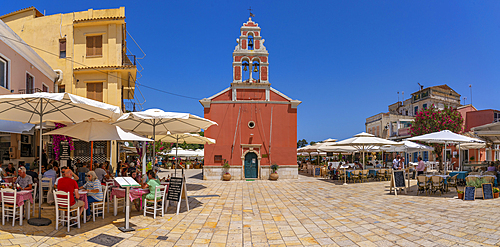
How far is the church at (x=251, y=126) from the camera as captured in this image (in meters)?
18.7

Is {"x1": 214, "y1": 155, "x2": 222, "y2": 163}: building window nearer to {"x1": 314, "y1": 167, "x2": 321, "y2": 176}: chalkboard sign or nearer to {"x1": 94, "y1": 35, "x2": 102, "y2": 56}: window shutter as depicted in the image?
{"x1": 314, "y1": 167, "x2": 321, "y2": 176}: chalkboard sign

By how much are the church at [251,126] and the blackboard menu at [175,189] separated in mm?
10205

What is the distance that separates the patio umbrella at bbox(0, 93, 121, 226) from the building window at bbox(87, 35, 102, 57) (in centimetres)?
971

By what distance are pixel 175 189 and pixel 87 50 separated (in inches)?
518

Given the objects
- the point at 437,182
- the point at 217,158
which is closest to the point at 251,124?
the point at 217,158

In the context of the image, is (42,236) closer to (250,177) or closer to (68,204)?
(68,204)

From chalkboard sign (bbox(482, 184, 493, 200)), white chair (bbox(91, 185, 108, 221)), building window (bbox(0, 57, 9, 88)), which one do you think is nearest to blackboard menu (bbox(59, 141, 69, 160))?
building window (bbox(0, 57, 9, 88))

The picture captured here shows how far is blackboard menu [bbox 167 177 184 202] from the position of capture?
7.94m

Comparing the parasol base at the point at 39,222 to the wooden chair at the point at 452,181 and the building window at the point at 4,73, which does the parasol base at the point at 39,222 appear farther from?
the wooden chair at the point at 452,181

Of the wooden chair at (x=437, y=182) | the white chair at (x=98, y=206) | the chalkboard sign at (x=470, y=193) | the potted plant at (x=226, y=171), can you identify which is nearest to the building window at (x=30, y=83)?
the white chair at (x=98, y=206)

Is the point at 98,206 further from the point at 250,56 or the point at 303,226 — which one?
the point at 250,56

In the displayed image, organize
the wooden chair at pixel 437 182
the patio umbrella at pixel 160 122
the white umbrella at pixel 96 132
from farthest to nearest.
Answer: the wooden chair at pixel 437 182, the white umbrella at pixel 96 132, the patio umbrella at pixel 160 122

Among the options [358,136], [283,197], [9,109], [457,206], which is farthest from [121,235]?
[358,136]

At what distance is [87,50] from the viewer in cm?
1716
